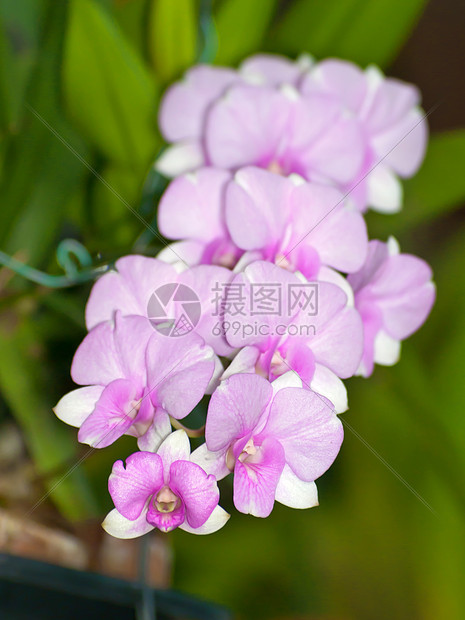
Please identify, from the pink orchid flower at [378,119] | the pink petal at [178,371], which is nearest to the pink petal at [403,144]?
the pink orchid flower at [378,119]

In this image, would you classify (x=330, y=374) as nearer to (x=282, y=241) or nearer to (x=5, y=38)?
(x=282, y=241)

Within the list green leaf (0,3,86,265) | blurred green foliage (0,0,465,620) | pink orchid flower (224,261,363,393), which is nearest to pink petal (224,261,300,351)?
pink orchid flower (224,261,363,393)

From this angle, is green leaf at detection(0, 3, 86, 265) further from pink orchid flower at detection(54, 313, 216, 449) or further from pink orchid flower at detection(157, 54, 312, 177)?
pink orchid flower at detection(54, 313, 216, 449)

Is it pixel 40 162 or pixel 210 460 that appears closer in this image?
pixel 210 460

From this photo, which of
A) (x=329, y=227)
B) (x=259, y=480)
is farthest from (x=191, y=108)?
(x=259, y=480)

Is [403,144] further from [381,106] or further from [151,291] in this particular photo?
[151,291]

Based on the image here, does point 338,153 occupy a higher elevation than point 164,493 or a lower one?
higher
